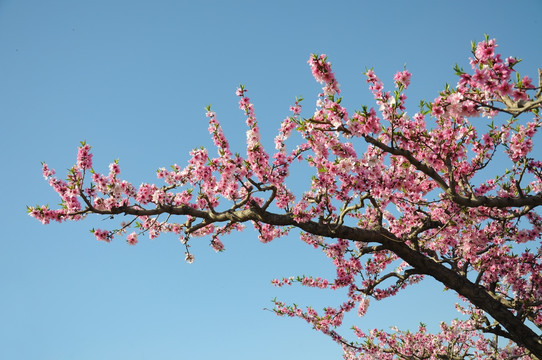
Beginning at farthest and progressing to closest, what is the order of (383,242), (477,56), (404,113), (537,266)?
(537,266) < (383,242) < (404,113) < (477,56)

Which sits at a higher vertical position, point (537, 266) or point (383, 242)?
point (537, 266)

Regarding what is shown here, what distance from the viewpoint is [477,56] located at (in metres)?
5.24

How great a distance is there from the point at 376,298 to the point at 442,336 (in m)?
5.41

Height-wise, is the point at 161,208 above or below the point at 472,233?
below

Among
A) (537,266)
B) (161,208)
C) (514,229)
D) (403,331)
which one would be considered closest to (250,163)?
(161,208)

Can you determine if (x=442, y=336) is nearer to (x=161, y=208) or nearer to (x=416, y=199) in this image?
(x=416, y=199)

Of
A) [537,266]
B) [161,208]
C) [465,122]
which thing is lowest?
[161,208]

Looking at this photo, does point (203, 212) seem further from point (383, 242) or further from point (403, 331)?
point (403, 331)

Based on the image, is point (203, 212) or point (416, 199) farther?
point (416, 199)

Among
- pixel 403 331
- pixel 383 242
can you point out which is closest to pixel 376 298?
pixel 383 242

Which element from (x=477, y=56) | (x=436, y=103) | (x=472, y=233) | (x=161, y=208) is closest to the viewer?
(x=477, y=56)

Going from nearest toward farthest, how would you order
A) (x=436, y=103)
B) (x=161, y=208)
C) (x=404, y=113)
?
1. (x=436, y=103)
2. (x=404, y=113)
3. (x=161, y=208)

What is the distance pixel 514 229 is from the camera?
9617 millimetres

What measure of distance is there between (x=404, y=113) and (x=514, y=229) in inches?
222
